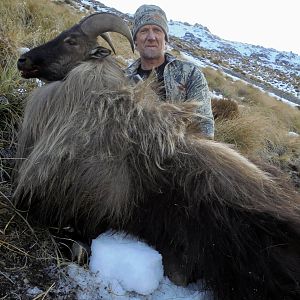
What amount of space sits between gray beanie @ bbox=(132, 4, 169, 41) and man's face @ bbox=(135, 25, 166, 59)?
0.05 m

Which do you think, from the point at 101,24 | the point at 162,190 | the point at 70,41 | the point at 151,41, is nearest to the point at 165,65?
the point at 151,41

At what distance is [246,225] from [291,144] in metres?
6.55

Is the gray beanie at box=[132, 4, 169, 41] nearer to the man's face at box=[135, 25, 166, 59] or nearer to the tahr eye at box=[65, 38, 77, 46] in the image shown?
the man's face at box=[135, 25, 166, 59]

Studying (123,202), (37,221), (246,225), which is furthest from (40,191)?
(246,225)

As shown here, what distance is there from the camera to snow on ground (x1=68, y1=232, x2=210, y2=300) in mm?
2768

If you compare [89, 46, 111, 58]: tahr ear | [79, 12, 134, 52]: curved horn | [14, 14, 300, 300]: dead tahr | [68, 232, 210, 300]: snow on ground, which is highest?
[79, 12, 134, 52]: curved horn

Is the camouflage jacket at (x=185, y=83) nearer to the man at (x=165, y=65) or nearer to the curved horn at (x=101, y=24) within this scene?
the man at (x=165, y=65)

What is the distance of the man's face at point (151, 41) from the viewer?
5.08 meters

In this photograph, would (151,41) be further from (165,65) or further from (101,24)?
(101,24)

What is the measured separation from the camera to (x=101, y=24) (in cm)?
431

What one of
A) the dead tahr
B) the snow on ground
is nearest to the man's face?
the dead tahr

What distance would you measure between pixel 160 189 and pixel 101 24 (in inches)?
78.8

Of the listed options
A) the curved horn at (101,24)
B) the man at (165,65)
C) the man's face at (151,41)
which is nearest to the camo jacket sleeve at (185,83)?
the man at (165,65)

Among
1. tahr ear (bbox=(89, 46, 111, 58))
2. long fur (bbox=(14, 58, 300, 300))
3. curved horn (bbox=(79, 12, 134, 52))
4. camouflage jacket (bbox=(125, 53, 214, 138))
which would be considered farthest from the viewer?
camouflage jacket (bbox=(125, 53, 214, 138))
